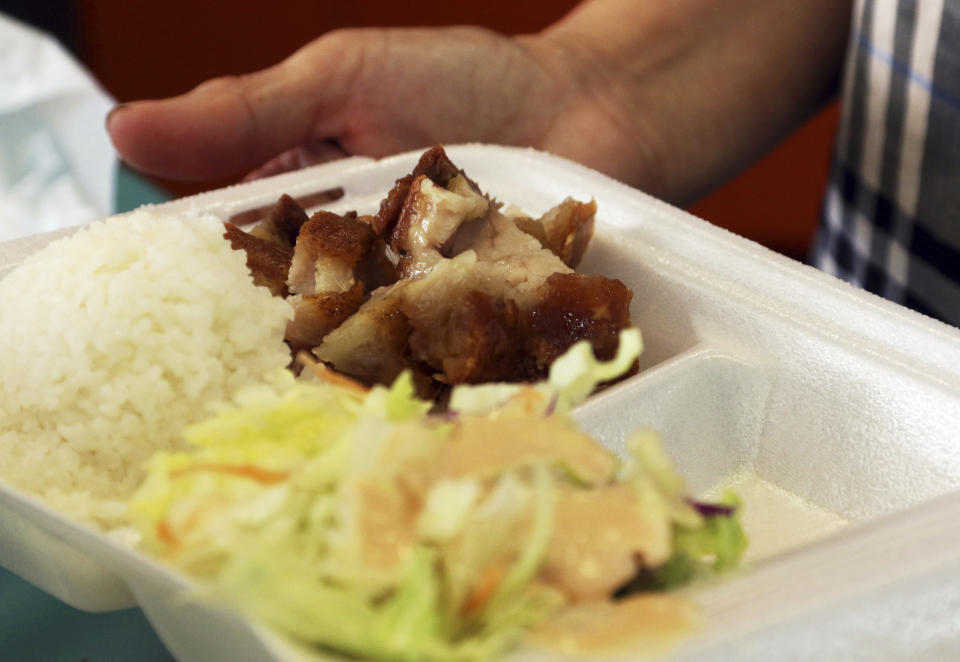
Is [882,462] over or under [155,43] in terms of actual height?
over

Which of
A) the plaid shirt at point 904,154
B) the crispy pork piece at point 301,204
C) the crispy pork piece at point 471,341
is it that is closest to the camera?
the crispy pork piece at point 471,341

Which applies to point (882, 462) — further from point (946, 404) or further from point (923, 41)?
point (923, 41)

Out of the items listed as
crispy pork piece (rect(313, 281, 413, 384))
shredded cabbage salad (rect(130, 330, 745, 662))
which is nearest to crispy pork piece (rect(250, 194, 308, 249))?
crispy pork piece (rect(313, 281, 413, 384))

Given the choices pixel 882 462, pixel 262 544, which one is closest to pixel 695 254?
pixel 882 462

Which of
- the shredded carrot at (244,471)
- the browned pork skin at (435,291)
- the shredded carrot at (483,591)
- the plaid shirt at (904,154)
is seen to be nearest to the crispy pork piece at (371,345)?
the browned pork skin at (435,291)

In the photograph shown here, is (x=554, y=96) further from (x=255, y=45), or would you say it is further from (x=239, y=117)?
(x=255, y=45)

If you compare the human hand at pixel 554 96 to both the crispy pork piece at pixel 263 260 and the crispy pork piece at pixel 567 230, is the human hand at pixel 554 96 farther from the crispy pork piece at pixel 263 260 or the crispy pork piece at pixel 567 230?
the crispy pork piece at pixel 567 230

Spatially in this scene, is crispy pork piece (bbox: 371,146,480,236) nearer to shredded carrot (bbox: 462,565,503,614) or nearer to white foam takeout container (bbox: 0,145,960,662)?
white foam takeout container (bbox: 0,145,960,662)
